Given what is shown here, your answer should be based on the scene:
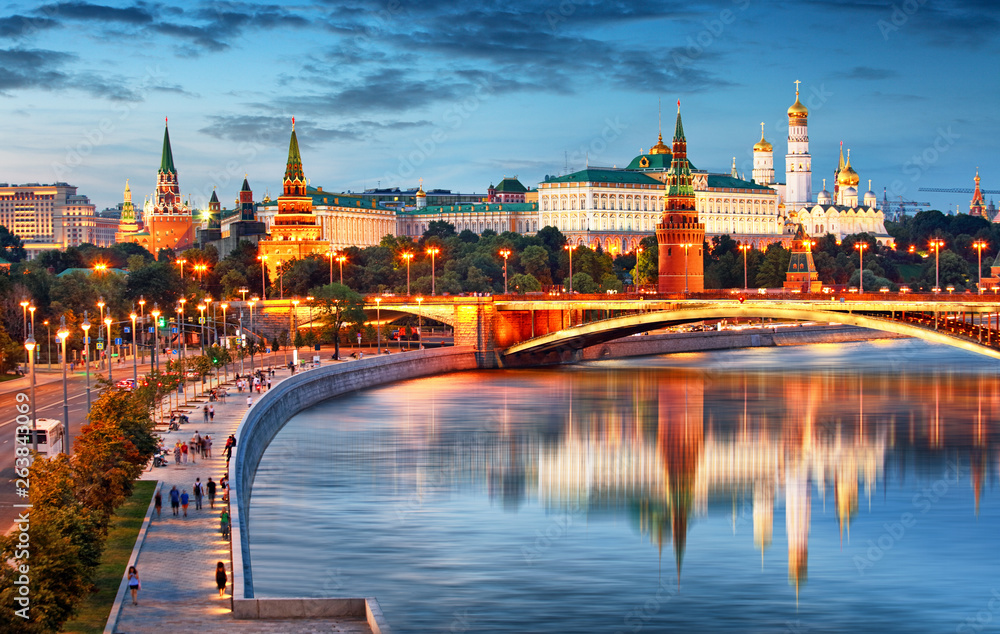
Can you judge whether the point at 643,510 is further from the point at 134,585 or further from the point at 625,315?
the point at 625,315

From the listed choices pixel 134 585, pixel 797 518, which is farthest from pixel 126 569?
pixel 797 518

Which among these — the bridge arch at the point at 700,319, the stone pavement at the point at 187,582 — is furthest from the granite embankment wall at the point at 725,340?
the stone pavement at the point at 187,582

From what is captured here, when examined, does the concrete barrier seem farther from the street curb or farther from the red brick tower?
the red brick tower

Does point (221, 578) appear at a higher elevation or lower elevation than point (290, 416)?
higher

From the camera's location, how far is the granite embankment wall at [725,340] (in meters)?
86.6

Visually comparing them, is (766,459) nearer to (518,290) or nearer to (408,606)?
(408,606)

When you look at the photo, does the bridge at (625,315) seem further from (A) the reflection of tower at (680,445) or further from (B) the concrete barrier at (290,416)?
(A) the reflection of tower at (680,445)

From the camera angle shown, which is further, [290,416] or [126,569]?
[290,416]

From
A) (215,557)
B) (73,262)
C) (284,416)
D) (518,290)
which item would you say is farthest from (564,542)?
(73,262)

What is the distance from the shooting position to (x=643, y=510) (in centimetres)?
3491

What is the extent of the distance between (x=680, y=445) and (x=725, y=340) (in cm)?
5185

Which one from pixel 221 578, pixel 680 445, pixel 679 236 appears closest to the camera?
pixel 221 578

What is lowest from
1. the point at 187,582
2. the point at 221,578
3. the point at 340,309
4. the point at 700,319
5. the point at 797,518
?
the point at 797,518

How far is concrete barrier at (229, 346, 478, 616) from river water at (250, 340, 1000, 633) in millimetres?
754
